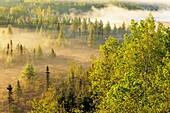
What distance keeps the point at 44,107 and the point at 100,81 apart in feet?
85.5

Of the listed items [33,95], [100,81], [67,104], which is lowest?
[33,95]

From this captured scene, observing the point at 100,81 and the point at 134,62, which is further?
the point at 100,81

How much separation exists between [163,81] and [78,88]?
12557 centimetres

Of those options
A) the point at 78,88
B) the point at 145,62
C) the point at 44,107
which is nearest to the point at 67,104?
the point at 44,107

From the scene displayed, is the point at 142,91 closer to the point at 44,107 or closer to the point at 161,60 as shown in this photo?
the point at 161,60

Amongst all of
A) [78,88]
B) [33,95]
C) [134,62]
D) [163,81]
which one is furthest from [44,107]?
[33,95]

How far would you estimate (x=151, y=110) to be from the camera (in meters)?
→ 48.2

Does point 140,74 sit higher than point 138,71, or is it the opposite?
point 140,74

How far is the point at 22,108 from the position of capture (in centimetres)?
17425

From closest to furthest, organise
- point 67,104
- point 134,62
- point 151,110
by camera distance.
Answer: point 151,110, point 134,62, point 67,104

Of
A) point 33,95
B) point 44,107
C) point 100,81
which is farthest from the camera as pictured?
point 33,95

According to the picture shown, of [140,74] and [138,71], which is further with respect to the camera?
[138,71]

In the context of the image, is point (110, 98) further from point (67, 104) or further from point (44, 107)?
point (67, 104)

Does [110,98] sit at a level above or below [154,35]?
below
